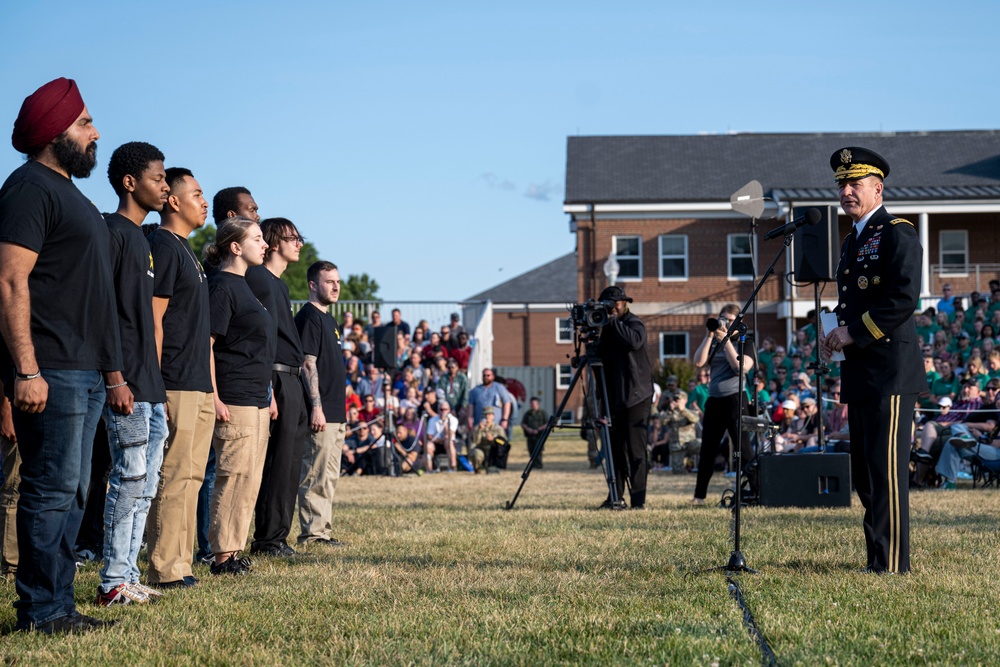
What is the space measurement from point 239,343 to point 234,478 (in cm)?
80

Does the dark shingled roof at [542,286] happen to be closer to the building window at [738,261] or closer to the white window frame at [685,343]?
the white window frame at [685,343]

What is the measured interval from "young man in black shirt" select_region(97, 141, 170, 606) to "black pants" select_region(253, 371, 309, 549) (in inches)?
77.6

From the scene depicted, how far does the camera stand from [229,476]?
262 inches

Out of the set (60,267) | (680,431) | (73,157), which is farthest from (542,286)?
(60,267)

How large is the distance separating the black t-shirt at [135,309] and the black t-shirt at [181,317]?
0.39 meters

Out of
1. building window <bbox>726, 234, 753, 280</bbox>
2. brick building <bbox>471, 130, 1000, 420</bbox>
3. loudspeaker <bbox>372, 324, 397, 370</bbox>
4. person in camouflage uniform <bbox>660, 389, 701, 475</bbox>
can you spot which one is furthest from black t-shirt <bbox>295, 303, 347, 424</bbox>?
building window <bbox>726, 234, 753, 280</bbox>

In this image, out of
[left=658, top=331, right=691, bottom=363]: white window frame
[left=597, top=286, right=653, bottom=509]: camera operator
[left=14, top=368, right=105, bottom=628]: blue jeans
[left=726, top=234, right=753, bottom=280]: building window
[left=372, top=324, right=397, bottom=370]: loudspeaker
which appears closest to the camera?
[left=14, top=368, right=105, bottom=628]: blue jeans

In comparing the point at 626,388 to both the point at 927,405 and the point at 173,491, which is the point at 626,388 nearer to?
the point at 173,491

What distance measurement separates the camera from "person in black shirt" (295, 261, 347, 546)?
8.02 metres

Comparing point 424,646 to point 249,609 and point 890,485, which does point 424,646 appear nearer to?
point 249,609

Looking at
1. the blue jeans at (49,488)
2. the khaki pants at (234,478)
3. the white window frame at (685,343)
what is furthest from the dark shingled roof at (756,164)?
the blue jeans at (49,488)

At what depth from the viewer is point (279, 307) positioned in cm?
733

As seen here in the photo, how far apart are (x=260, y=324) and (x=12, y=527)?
5.88 ft

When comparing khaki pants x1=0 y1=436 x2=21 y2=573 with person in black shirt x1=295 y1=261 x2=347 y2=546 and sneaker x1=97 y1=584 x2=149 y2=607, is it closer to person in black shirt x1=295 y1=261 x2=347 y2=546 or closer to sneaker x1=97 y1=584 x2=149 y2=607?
sneaker x1=97 y1=584 x2=149 y2=607
